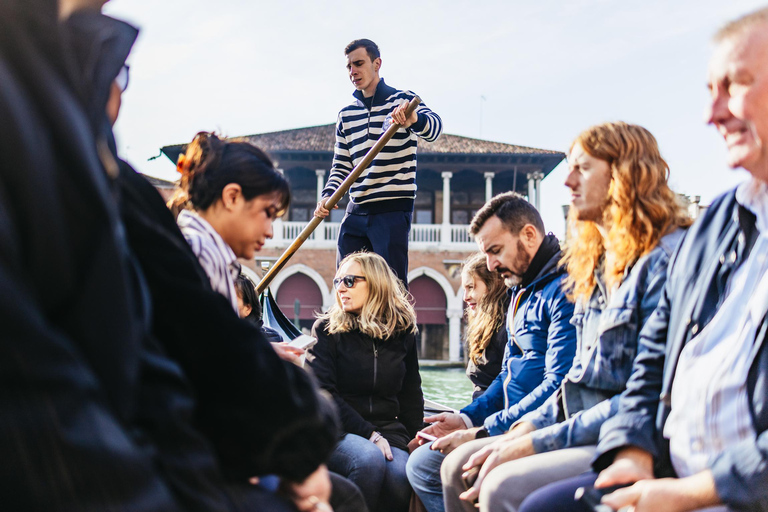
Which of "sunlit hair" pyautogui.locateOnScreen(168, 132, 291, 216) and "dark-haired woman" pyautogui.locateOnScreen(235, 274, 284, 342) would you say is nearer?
"sunlit hair" pyautogui.locateOnScreen(168, 132, 291, 216)

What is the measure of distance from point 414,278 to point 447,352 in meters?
2.36

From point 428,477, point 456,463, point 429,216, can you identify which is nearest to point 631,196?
point 456,463

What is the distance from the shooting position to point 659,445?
117 cm

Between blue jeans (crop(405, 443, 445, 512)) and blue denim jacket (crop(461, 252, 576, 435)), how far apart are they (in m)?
0.20

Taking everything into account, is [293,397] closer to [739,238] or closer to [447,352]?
[739,238]

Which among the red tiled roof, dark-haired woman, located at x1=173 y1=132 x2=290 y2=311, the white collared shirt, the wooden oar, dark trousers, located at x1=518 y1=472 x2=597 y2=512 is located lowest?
dark trousers, located at x1=518 y1=472 x2=597 y2=512

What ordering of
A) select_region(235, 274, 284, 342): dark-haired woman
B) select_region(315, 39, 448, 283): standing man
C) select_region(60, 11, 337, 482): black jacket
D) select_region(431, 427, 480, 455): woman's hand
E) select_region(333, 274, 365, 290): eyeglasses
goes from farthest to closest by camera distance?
select_region(315, 39, 448, 283): standing man, select_region(235, 274, 284, 342): dark-haired woman, select_region(333, 274, 365, 290): eyeglasses, select_region(431, 427, 480, 455): woman's hand, select_region(60, 11, 337, 482): black jacket

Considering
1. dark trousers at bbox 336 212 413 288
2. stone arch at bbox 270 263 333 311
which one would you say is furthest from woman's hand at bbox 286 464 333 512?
stone arch at bbox 270 263 333 311

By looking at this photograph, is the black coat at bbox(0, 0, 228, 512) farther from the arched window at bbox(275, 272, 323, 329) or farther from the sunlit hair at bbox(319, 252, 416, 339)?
the arched window at bbox(275, 272, 323, 329)

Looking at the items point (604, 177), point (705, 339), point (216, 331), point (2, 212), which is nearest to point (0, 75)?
point (2, 212)

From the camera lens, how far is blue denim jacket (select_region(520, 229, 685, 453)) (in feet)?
4.46

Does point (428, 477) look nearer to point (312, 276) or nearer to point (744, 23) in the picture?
point (744, 23)

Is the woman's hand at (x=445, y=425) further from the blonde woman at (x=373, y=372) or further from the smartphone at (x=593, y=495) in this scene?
the smartphone at (x=593, y=495)

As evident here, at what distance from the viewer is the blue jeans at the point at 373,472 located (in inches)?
77.9
